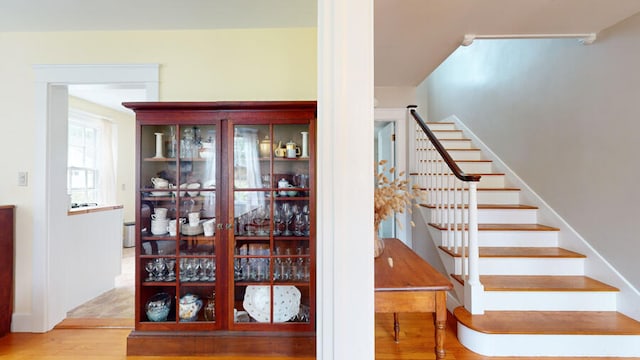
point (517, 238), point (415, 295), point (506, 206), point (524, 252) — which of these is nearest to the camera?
point (415, 295)

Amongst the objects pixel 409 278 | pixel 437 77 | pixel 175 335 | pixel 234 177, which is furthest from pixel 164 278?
pixel 437 77

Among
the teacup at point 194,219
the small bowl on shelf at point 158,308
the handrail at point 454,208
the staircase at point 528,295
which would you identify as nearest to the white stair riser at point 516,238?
the staircase at point 528,295

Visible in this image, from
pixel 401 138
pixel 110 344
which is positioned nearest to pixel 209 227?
pixel 110 344

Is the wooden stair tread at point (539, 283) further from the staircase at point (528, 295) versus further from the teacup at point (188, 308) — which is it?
the teacup at point (188, 308)

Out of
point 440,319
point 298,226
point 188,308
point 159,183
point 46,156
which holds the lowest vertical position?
point 188,308

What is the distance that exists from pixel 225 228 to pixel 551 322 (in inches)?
92.8

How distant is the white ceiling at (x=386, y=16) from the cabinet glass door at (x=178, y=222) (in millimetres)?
821

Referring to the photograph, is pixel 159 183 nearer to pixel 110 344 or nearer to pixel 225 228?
pixel 225 228

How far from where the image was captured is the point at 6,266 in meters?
2.24

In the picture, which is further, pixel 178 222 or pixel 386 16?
pixel 178 222

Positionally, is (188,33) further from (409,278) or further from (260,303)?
(409,278)

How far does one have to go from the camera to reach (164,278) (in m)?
2.11

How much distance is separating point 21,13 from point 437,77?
17.0ft

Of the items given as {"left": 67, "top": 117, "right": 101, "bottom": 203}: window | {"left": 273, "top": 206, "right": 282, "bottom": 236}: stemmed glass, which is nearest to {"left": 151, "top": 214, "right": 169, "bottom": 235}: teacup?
{"left": 273, "top": 206, "right": 282, "bottom": 236}: stemmed glass
